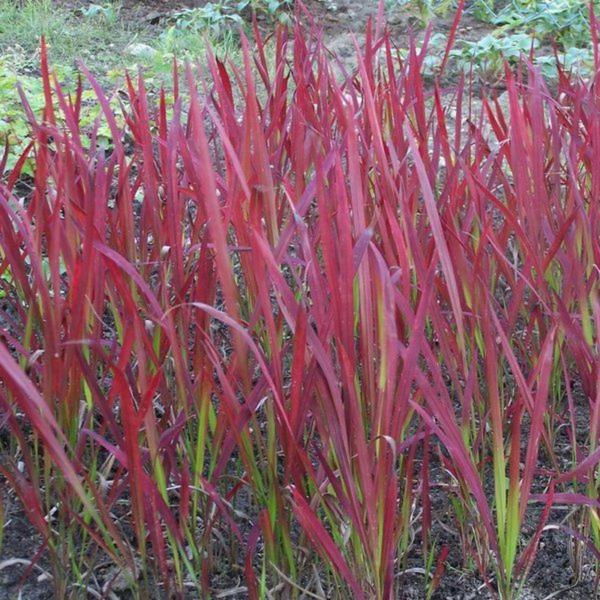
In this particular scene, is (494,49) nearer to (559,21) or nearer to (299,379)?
(559,21)

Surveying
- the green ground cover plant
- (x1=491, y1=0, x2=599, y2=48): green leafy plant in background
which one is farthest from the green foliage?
the green ground cover plant

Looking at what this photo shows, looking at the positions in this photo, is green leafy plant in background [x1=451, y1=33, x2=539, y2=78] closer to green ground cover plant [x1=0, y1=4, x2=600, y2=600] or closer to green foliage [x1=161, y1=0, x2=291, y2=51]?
green foliage [x1=161, y1=0, x2=291, y2=51]

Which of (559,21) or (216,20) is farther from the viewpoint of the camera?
(216,20)

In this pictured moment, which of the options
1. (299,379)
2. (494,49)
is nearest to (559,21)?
(494,49)

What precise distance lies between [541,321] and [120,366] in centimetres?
62

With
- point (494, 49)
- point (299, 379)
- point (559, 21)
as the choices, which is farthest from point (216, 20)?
point (299, 379)

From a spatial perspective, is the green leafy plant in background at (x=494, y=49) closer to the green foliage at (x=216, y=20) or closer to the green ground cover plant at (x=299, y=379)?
the green foliage at (x=216, y=20)

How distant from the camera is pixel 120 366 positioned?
81 cm

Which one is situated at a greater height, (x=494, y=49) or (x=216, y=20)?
(x=216, y=20)

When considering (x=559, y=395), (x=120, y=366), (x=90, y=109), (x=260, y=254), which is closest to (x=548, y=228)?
(x=559, y=395)

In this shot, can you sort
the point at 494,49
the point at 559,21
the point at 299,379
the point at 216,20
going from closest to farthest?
the point at 299,379 → the point at 494,49 → the point at 559,21 → the point at 216,20

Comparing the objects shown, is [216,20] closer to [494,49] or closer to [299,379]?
[494,49]

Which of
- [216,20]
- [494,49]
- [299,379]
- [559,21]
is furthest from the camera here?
[216,20]

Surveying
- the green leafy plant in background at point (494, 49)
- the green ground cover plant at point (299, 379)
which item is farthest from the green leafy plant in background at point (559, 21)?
the green ground cover plant at point (299, 379)
